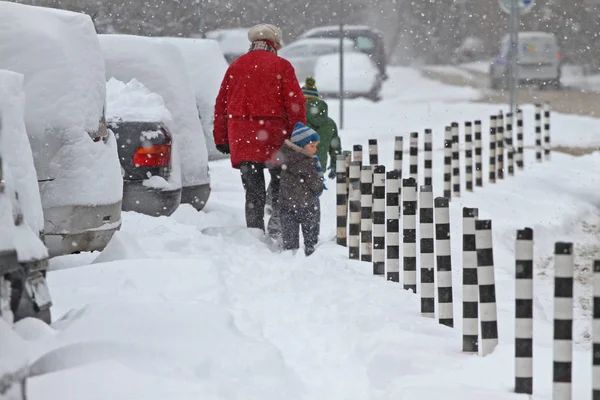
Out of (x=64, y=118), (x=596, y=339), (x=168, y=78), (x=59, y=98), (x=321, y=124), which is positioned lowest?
(x=321, y=124)

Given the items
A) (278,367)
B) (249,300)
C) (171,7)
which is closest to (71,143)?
(249,300)

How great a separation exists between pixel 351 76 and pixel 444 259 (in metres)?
27.5

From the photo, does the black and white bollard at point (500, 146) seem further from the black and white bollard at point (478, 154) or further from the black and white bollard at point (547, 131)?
the black and white bollard at point (547, 131)

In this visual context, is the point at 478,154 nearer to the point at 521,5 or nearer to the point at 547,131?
the point at 547,131

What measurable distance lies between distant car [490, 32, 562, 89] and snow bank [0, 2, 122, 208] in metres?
31.3

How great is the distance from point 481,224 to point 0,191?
103 inches

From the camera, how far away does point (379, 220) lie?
9898 mm

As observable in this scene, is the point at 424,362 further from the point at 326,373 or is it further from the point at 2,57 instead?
the point at 2,57

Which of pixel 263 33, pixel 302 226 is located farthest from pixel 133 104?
pixel 302 226

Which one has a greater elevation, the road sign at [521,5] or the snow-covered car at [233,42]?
the road sign at [521,5]

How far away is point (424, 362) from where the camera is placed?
21.6 ft

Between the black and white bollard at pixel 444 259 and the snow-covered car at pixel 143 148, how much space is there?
11.8 feet

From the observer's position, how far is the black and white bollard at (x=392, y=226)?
9.23m

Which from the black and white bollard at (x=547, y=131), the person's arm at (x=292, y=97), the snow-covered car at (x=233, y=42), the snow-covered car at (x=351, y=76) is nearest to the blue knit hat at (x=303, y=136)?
the person's arm at (x=292, y=97)
